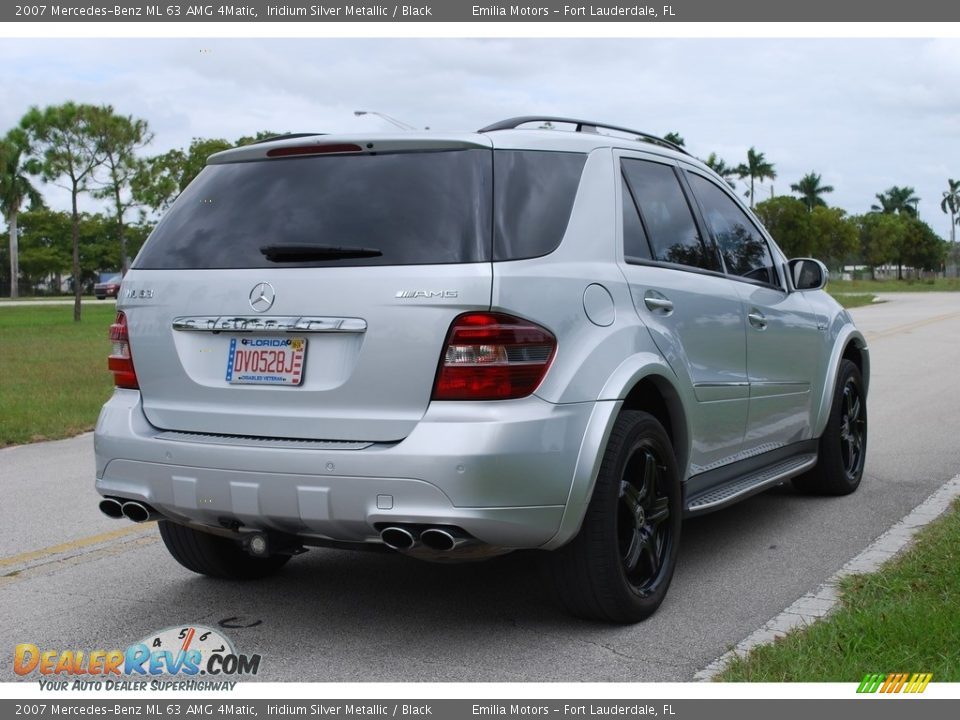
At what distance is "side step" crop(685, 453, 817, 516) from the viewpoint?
518 centimetres

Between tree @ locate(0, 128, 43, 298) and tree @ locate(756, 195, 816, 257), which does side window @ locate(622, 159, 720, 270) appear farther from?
tree @ locate(756, 195, 816, 257)

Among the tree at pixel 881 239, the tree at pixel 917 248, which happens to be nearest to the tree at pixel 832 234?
the tree at pixel 881 239

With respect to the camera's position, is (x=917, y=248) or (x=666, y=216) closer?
(x=666, y=216)

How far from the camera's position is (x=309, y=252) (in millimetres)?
4230

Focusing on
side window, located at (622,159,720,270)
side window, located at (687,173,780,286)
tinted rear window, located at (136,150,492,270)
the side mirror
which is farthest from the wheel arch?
the side mirror

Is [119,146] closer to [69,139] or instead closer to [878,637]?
[69,139]

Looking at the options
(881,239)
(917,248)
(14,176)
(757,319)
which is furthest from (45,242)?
(757,319)

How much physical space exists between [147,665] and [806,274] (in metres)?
4.00

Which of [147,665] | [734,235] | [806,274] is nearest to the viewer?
[147,665]

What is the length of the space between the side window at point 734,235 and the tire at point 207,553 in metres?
2.66

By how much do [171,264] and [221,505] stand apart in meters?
0.99

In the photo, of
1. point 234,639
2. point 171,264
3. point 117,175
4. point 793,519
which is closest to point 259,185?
point 171,264

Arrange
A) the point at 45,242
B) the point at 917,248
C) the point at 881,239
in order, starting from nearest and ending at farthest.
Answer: the point at 45,242, the point at 881,239, the point at 917,248

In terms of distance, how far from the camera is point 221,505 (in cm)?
417
